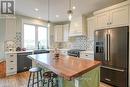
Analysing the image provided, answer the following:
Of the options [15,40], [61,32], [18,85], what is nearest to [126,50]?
[18,85]

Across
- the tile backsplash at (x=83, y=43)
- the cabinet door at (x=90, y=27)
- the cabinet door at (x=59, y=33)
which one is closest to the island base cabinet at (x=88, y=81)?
the cabinet door at (x=90, y=27)

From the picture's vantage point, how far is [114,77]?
3.52 metres

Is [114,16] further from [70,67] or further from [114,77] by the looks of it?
[70,67]

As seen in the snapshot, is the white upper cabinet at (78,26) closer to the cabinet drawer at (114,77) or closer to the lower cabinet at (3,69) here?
the cabinet drawer at (114,77)

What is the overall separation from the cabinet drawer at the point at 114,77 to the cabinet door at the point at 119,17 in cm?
137

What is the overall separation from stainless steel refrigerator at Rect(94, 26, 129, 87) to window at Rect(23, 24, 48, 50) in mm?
3580

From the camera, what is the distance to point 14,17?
534 cm

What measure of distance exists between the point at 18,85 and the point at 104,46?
291cm

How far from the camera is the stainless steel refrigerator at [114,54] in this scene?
3.25m

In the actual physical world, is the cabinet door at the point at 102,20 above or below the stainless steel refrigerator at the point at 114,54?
above

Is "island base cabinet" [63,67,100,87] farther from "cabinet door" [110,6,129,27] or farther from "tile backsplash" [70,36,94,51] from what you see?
"tile backsplash" [70,36,94,51]

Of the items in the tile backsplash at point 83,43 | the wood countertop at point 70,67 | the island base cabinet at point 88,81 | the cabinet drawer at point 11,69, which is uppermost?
the tile backsplash at point 83,43

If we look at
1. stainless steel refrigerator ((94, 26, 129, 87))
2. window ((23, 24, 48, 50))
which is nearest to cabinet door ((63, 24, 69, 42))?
window ((23, 24, 48, 50))

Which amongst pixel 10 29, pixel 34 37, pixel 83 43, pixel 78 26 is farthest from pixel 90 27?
pixel 10 29
